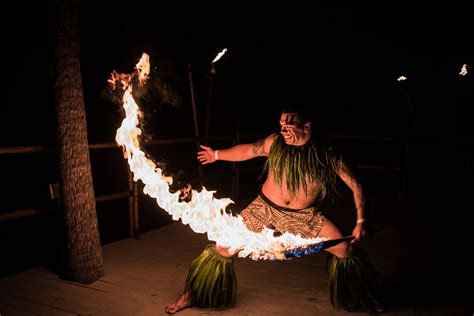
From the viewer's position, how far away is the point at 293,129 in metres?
3.19

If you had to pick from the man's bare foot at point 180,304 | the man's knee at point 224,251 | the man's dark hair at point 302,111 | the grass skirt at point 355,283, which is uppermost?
the man's dark hair at point 302,111

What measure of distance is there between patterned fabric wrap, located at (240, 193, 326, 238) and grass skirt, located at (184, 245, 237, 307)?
12.2 inches

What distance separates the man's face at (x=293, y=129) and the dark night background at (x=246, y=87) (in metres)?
0.13

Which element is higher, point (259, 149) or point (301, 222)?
point (259, 149)

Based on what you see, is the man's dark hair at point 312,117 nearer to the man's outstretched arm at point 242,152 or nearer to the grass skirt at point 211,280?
the man's outstretched arm at point 242,152

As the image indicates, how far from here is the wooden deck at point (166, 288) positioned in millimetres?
3268

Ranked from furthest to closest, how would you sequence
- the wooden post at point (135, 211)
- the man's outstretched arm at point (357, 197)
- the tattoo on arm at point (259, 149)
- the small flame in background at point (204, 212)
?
the wooden post at point (135, 211), the tattoo on arm at point (259, 149), the man's outstretched arm at point (357, 197), the small flame in background at point (204, 212)

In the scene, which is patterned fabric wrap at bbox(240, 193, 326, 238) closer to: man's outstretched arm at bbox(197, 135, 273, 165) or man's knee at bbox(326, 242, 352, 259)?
man's knee at bbox(326, 242, 352, 259)

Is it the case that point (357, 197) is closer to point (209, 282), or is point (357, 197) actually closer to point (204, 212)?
point (204, 212)

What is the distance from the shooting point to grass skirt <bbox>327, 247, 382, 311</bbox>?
3.18 meters

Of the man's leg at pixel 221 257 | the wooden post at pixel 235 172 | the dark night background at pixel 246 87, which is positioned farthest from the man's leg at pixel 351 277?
the wooden post at pixel 235 172

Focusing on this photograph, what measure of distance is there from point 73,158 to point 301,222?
5.82 ft

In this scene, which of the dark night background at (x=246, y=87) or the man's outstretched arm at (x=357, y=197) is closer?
the man's outstretched arm at (x=357, y=197)

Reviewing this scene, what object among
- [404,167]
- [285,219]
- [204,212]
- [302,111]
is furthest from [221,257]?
[404,167]
